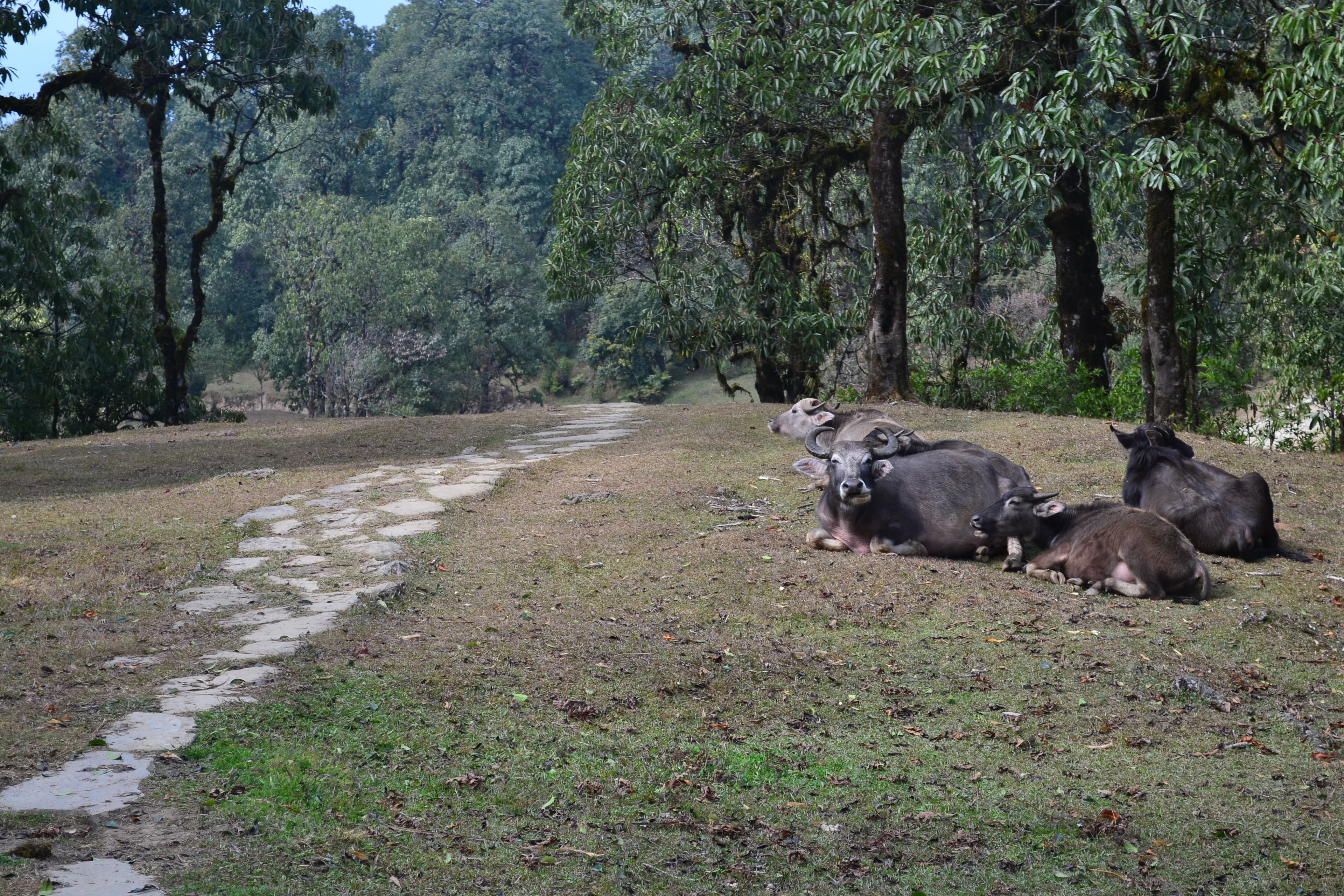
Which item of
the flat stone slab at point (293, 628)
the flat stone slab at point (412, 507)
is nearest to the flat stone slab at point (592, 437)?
the flat stone slab at point (412, 507)

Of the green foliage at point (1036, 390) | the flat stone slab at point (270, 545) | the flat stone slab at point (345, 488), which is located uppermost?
the green foliage at point (1036, 390)

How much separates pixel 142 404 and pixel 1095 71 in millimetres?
16906

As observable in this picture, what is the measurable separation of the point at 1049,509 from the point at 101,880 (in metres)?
5.91

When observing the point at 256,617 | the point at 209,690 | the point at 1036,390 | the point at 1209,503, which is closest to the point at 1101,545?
the point at 1209,503

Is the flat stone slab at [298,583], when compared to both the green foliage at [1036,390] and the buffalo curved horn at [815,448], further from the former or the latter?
the green foliage at [1036,390]

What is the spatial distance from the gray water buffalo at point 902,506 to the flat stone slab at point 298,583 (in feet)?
10.9

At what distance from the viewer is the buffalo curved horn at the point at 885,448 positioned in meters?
8.35

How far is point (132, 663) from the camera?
518 centimetres

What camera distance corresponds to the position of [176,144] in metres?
52.6

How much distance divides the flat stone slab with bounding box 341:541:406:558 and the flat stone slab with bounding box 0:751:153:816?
3.76 metres

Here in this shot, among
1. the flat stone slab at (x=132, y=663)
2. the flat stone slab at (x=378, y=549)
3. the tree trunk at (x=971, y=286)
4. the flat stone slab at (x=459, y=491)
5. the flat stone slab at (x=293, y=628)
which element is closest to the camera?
the flat stone slab at (x=132, y=663)

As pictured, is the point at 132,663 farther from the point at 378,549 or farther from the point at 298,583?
the point at 378,549

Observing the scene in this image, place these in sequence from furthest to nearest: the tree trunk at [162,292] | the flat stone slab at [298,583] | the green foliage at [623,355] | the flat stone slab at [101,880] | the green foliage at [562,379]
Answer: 1. the green foliage at [562,379]
2. the green foliage at [623,355]
3. the tree trunk at [162,292]
4. the flat stone slab at [298,583]
5. the flat stone slab at [101,880]

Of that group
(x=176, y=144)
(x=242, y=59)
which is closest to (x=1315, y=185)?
(x=242, y=59)
